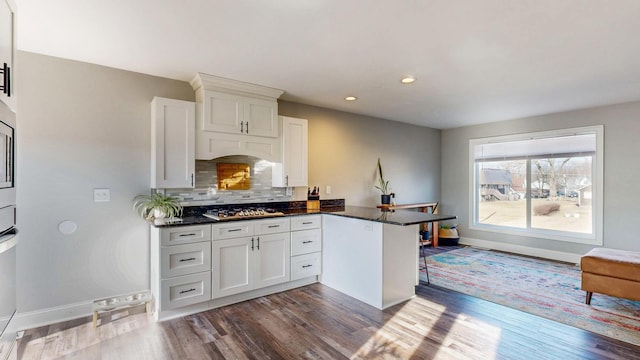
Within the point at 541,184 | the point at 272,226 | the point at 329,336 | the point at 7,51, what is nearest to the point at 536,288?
the point at 541,184

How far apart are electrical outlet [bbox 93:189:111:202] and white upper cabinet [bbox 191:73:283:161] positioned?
88 centimetres

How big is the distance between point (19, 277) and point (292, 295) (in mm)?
2380

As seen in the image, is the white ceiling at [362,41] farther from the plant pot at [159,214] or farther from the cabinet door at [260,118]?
the plant pot at [159,214]

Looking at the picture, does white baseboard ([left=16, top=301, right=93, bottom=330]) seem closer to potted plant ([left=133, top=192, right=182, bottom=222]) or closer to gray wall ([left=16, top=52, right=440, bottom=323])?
gray wall ([left=16, top=52, right=440, bottom=323])

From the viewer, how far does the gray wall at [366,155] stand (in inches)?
175

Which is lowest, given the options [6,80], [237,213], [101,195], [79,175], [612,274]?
[612,274]

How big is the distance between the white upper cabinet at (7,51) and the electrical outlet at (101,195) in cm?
143

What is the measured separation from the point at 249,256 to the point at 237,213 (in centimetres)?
49

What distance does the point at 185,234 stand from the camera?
2814 millimetres

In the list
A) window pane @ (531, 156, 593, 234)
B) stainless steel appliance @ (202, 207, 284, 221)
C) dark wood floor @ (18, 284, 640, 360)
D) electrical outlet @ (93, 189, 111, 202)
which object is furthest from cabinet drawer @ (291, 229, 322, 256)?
window pane @ (531, 156, 593, 234)

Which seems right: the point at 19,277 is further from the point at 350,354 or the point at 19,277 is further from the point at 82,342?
the point at 350,354

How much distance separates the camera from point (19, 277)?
2576 millimetres

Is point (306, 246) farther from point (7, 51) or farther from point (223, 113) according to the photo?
point (7, 51)

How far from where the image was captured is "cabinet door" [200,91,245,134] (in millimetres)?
3184
